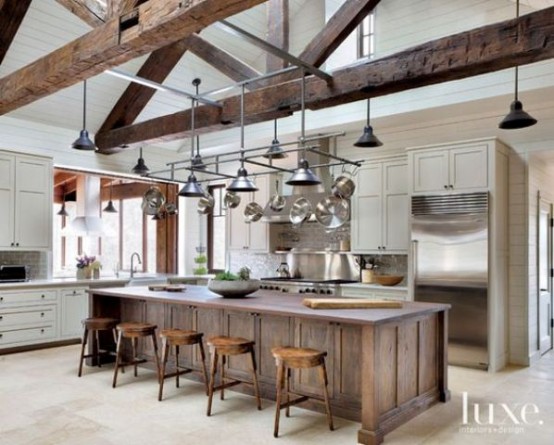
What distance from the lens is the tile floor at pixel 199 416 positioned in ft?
11.3

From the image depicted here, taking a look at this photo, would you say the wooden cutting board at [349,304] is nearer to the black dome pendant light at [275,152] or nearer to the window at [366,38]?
the black dome pendant light at [275,152]

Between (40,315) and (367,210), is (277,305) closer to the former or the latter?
(367,210)

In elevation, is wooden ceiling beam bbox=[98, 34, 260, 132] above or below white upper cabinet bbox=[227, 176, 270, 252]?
above

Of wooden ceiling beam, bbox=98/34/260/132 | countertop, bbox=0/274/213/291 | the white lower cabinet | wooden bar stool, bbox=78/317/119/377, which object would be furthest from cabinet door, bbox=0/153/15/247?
wooden bar stool, bbox=78/317/119/377

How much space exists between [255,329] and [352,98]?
96.0 inches

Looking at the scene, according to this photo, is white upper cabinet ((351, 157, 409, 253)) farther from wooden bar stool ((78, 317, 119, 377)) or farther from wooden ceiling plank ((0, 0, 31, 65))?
wooden ceiling plank ((0, 0, 31, 65))

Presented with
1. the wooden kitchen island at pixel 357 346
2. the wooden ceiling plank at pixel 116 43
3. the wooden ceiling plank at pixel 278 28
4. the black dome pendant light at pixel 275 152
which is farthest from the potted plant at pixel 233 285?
the wooden ceiling plank at pixel 278 28

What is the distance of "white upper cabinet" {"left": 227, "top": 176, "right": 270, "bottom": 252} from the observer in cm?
779

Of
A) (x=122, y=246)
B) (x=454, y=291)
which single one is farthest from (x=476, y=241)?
(x=122, y=246)

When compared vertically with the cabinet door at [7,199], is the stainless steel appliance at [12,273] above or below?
below

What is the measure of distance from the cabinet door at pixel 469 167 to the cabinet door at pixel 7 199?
5.60m

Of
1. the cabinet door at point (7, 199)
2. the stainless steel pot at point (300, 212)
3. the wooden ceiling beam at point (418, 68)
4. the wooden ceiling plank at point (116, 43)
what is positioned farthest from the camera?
the cabinet door at point (7, 199)

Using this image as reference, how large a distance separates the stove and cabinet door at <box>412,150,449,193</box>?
164cm

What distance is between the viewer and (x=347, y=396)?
12.6 feet
